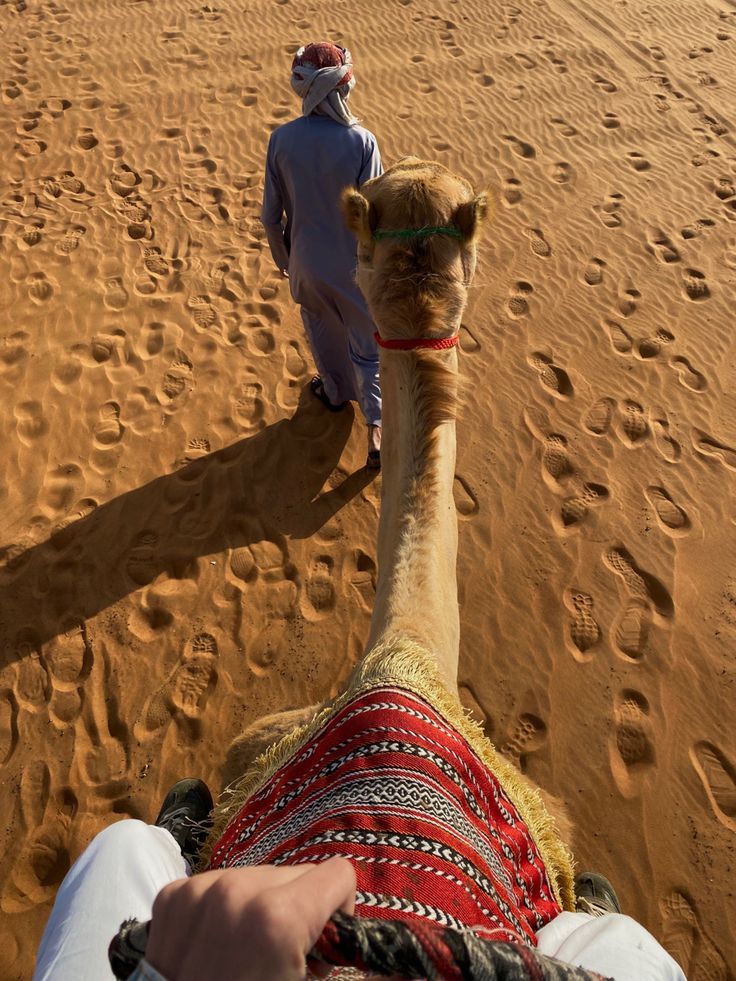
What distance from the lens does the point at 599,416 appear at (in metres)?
4.48

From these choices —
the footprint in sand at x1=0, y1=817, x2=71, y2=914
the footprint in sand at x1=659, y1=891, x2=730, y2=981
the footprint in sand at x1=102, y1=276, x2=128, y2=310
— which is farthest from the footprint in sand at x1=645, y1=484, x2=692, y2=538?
the footprint in sand at x1=102, y1=276, x2=128, y2=310

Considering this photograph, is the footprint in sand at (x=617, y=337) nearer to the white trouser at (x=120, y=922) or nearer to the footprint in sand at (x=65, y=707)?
the white trouser at (x=120, y=922)

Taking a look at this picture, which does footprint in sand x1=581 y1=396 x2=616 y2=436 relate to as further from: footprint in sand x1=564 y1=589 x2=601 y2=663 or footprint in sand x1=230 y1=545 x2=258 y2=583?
footprint in sand x1=230 y1=545 x2=258 y2=583

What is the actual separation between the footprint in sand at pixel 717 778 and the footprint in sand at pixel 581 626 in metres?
0.66

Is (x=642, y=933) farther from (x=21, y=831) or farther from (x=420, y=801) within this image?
(x=21, y=831)

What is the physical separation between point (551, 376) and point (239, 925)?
14.8ft

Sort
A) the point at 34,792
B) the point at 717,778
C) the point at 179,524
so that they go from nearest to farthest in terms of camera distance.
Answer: the point at 34,792, the point at 717,778, the point at 179,524

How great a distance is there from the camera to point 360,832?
135cm

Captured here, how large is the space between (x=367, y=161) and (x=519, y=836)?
9.07 ft

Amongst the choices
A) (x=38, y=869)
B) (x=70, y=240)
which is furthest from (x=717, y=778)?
(x=70, y=240)

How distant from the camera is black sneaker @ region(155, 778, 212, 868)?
2.17 metres

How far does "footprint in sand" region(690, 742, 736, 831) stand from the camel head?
251cm

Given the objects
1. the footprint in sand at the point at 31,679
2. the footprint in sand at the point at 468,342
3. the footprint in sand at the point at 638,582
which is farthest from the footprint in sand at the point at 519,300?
the footprint in sand at the point at 31,679

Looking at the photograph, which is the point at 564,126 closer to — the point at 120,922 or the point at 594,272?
the point at 594,272
